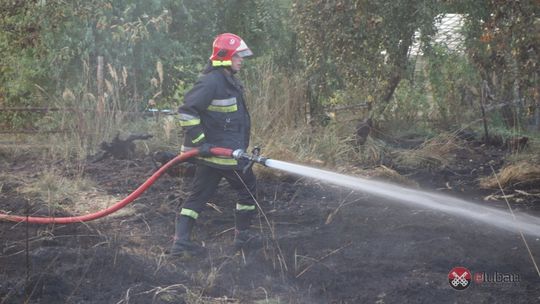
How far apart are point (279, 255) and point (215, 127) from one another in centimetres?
105

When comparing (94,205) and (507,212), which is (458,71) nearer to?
(507,212)

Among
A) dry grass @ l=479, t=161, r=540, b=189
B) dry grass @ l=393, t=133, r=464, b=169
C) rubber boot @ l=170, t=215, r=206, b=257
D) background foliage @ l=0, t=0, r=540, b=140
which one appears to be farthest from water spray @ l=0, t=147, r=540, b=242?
dry grass @ l=393, t=133, r=464, b=169

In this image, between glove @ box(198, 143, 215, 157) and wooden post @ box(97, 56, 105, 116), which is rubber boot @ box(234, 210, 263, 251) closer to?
glove @ box(198, 143, 215, 157)

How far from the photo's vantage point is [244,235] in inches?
235

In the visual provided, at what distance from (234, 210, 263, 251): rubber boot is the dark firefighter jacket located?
0.45 meters

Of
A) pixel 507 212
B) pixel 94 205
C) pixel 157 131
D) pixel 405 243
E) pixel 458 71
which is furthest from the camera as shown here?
pixel 458 71

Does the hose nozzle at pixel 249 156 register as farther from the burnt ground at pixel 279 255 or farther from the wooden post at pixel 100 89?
the wooden post at pixel 100 89

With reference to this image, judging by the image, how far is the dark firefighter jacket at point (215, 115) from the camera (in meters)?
5.58

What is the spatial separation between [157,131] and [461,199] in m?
3.95

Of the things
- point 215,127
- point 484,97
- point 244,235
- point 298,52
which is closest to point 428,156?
point 298,52

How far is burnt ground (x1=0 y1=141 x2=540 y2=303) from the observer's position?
182 inches

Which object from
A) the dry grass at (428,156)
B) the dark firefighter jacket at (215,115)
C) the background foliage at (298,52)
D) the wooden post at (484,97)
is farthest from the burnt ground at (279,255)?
the wooden post at (484,97)

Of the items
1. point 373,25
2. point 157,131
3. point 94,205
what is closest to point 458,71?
point 373,25

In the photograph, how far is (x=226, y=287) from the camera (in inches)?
195
